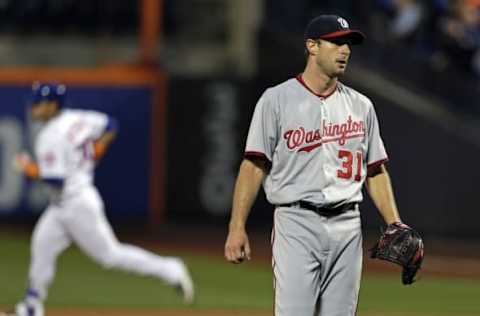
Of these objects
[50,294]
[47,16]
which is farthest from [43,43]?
[50,294]

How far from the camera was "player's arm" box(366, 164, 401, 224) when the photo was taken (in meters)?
6.56

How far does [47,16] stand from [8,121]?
186 cm

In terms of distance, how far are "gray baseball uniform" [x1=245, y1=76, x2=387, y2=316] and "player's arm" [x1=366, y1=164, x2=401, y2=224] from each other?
11 centimetres

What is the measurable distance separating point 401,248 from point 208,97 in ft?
39.3

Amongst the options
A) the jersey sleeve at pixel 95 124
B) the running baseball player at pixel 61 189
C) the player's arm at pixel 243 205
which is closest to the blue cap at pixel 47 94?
the running baseball player at pixel 61 189

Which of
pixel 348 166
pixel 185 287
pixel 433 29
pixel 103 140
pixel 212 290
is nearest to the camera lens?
pixel 348 166

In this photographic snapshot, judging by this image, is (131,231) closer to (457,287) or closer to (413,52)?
(413,52)

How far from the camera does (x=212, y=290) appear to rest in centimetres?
1305

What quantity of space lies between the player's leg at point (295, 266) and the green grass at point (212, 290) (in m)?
5.00

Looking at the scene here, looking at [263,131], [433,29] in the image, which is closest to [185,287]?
[263,131]

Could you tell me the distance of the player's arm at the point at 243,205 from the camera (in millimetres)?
6332

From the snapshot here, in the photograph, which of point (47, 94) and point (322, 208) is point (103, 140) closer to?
point (47, 94)

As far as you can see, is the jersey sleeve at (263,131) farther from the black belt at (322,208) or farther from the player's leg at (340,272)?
the player's leg at (340,272)

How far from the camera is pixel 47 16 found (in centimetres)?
1912
